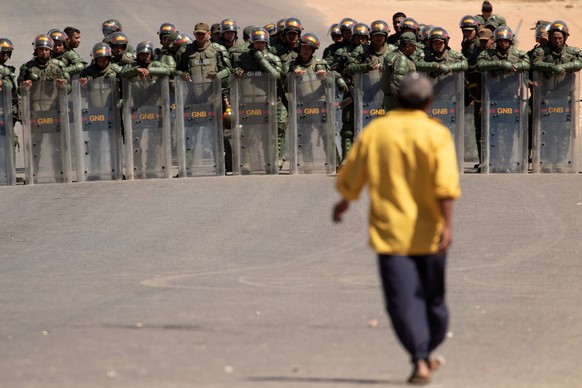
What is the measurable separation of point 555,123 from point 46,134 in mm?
6866

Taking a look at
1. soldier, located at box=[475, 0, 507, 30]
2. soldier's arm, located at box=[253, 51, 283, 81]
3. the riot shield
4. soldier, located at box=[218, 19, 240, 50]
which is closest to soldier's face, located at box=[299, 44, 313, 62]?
the riot shield

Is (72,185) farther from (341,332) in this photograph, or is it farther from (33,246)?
(341,332)

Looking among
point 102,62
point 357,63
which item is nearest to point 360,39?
point 357,63

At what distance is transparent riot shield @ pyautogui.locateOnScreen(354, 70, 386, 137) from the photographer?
1903 cm

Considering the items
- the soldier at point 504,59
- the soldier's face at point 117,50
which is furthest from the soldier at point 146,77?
the soldier at point 504,59

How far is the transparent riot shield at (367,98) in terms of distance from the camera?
19.0 m

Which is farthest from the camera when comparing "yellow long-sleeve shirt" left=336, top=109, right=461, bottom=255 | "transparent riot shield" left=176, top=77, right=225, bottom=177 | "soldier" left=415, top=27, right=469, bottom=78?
"transparent riot shield" left=176, top=77, right=225, bottom=177

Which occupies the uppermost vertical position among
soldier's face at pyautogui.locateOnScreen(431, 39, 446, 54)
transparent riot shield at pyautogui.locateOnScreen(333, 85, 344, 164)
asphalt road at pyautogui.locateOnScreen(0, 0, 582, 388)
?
soldier's face at pyautogui.locateOnScreen(431, 39, 446, 54)

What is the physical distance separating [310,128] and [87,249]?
6.08 meters

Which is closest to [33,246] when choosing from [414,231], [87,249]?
[87,249]

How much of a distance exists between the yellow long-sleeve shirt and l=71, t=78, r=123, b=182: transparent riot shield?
12440mm

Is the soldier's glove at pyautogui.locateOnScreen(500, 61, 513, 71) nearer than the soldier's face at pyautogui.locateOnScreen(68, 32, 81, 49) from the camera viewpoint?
Yes

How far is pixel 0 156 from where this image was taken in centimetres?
1984

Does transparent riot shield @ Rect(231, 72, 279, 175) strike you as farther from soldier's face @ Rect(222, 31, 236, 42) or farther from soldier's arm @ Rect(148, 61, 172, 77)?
soldier's face @ Rect(222, 31, 236, 42)
